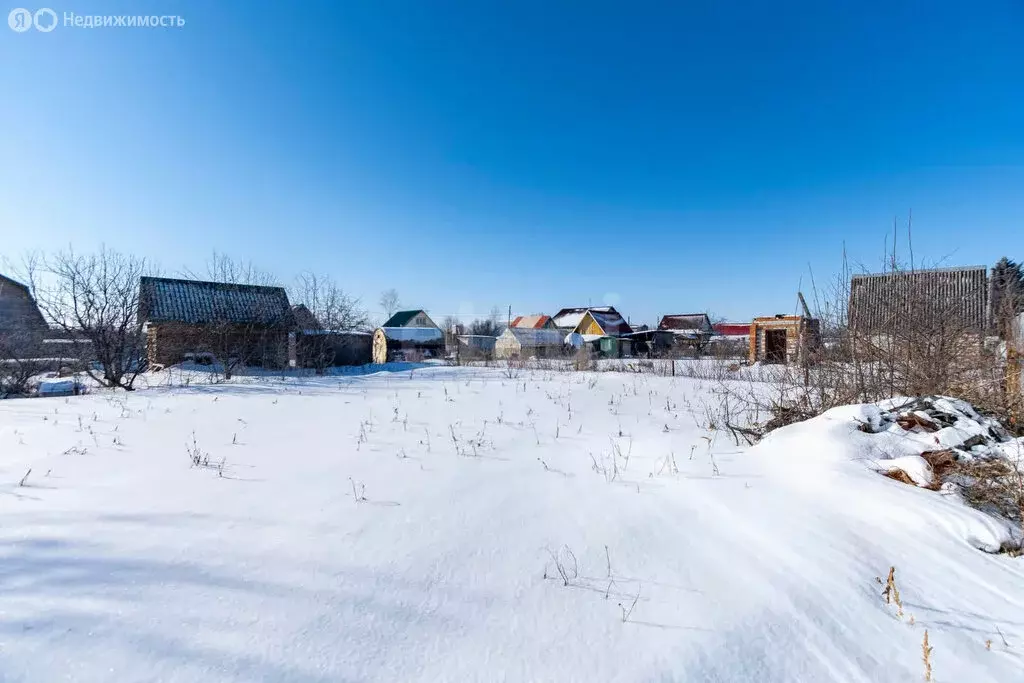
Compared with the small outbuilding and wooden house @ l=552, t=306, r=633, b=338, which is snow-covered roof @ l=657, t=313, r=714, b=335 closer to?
the small outbuilding

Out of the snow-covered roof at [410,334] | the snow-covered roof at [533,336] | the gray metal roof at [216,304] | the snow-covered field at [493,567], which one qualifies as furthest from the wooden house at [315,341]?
the snow-covered roof at [533,336]

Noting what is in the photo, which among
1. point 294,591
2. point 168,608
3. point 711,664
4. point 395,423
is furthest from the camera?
point 395,423

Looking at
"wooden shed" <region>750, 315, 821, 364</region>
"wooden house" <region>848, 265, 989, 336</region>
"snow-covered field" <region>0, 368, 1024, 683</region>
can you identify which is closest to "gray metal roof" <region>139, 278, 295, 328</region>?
"snow-covered field" <region>0, 368, 1024, 683</region>

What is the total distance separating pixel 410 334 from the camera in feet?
105

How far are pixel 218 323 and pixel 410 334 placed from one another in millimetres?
17696

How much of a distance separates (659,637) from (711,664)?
192mm

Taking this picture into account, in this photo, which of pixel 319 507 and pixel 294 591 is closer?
pixel 294 591

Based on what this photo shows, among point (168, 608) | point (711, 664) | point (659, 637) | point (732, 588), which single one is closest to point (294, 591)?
point (168, 608)

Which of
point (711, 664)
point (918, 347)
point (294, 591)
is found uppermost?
point (918, 347)

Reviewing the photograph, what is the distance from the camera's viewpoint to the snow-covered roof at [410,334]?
31677 mm

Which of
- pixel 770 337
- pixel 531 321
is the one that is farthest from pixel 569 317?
pixel 770 337

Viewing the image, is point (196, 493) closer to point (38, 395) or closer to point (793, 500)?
point (793, 500)

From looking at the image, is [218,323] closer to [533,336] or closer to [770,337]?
[533,336]

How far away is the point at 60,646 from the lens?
1.46 m
